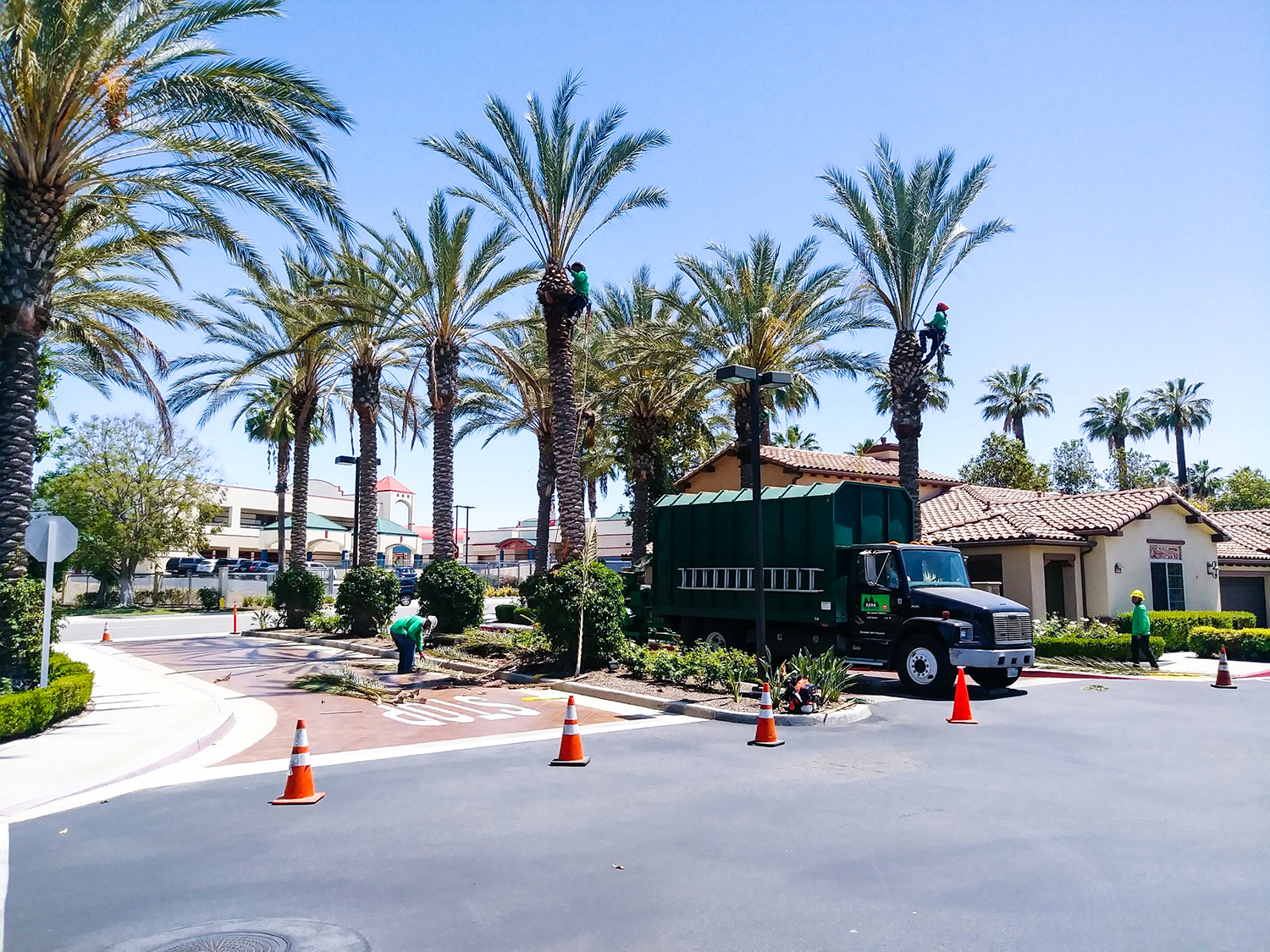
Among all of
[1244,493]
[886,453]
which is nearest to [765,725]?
[886,453]

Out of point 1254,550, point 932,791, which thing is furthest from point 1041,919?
point 1254,550

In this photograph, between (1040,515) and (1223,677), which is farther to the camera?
(1040,515)

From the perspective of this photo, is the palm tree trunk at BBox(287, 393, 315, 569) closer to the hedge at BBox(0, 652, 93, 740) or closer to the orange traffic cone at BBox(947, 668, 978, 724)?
the hedge at BBox(0, 652, 93, 740)

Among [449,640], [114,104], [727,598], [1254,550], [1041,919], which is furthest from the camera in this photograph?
[1254,550]

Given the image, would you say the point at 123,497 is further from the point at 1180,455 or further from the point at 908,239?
the point at 1180,455

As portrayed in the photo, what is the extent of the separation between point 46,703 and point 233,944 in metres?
7.94

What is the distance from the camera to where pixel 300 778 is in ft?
26.1

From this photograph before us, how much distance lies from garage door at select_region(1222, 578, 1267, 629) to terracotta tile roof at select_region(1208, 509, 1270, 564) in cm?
150

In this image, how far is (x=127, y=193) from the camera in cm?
1540

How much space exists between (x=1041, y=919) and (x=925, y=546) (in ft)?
36.6

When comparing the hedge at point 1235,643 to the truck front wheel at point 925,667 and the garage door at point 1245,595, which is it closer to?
the garage door at point 1245,595

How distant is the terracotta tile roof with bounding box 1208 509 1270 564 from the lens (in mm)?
33188

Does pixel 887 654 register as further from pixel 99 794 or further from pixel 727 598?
pixel 99 794

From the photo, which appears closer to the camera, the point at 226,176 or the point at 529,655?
the point at 226,176
